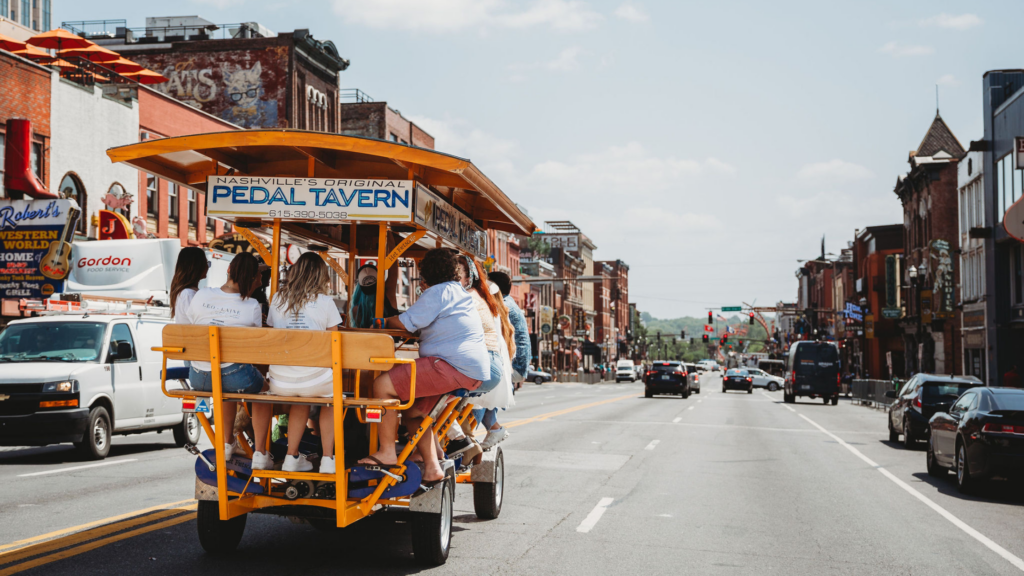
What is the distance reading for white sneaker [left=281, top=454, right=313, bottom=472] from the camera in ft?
21.5

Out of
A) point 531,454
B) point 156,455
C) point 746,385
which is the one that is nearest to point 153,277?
point 156,455

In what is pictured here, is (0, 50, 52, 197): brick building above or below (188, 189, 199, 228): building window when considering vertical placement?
above

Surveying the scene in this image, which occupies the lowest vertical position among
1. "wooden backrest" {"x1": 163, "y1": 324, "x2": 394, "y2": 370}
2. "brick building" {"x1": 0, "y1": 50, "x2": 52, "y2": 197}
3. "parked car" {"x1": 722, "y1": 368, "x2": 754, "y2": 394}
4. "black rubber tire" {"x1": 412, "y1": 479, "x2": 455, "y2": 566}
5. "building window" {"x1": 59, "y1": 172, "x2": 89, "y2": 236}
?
"parked car" {"x1": 722, "y1": 368, "x2": 754, "y2": 394}

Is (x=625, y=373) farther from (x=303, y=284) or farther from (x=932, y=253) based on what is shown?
(x=303, y=284)

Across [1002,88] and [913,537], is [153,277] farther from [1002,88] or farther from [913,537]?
[1002,88]

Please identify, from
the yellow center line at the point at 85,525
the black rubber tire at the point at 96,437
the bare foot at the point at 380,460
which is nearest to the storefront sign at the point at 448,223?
the bare foot at the point at 380,460

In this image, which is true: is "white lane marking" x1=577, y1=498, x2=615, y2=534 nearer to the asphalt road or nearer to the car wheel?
the asphalt road

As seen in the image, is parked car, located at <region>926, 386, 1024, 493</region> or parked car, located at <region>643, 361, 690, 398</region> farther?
parked car, located at <region>643, 361, 690, 398</region>

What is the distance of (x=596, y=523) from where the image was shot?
31.7 feet

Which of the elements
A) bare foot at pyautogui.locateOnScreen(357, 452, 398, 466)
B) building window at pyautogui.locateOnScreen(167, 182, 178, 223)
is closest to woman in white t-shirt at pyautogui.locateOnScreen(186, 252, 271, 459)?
bare foot at pyautogui.locateOnScreen(357, 452, 398, 466)

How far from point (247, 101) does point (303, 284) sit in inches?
1634

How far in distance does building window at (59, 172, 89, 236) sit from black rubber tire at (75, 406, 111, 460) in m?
17.3

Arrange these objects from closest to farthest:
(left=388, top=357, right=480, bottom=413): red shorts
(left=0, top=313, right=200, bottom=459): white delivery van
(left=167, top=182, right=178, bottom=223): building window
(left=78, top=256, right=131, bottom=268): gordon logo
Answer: (left=388, top=357, right=480, bottom=413): red shorts < (left=0, top=313, right=200, bottom=459): white delivery van < (left=78, top=256, right=131, bottom=268): gordon logo < (left=167, top=182, right=178, bottom=223): building window

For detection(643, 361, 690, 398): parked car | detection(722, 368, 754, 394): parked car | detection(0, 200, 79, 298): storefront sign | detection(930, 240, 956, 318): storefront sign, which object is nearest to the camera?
detection(0, 200, 79, 298): storefront sign
